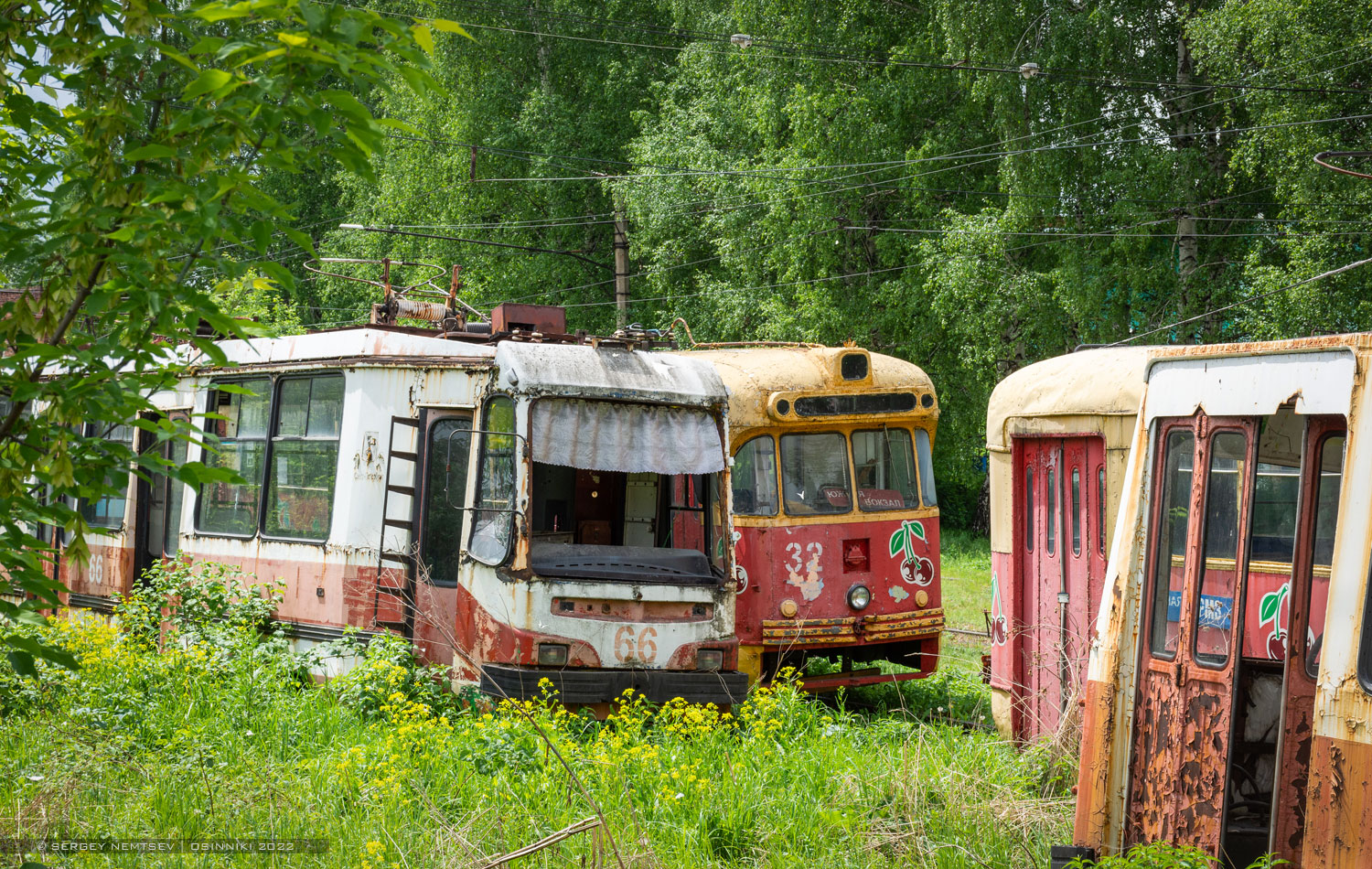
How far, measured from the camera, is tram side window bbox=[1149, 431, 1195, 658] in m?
5.59

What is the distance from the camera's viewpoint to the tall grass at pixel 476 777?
6406 millimetres

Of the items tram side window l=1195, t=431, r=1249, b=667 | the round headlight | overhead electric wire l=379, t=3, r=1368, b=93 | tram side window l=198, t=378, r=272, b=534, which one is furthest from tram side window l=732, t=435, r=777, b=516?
overhead electric wire l=379, t=3, r=1368, b=93

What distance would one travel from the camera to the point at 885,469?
471 inches

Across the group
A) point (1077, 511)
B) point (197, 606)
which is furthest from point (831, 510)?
point (197, 606)

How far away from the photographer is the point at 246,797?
272 inches

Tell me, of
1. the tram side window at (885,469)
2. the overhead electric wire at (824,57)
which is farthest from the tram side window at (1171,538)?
the overhead electric wire at (824,57)

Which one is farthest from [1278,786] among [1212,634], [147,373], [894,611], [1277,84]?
[1277,84]

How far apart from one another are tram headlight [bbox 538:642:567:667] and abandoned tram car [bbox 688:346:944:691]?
2.55 meters

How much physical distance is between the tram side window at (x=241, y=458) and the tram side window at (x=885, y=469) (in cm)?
527

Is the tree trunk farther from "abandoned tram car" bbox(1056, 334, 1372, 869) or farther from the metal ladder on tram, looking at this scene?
"abandoned tram car" bbox(1056, 334, 1372, 869)

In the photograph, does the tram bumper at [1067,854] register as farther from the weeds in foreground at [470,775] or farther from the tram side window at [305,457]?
the tram side window at [305,457]

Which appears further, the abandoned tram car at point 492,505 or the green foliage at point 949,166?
the green foliage at point 949,166

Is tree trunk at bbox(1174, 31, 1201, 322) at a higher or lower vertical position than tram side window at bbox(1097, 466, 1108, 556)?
higher

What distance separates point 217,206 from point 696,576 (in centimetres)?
649
